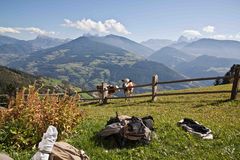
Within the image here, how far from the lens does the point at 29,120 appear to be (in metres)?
9.75

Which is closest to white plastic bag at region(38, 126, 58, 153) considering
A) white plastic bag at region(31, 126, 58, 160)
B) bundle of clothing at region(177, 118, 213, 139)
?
white plastic bag at region(31, 126, 58, 160)

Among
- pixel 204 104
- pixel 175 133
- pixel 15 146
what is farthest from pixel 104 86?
pixel 15 146

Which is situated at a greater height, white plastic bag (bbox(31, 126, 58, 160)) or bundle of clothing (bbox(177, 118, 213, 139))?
white plastic bag (bbox(31, 126, 58, 160))

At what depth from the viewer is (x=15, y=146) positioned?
9461 mm

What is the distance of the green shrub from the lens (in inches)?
375

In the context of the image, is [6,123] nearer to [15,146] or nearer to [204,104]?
[15,146]

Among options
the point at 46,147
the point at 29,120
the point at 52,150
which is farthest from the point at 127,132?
the point at 46,147

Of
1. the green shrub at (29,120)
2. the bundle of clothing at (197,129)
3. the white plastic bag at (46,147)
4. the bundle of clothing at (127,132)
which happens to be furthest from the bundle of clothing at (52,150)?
the bundle of clothing at (197,129)

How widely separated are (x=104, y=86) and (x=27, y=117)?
20.3m

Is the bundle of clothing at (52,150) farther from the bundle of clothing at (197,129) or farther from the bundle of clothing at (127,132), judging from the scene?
the bundle of clothing at (197,129)

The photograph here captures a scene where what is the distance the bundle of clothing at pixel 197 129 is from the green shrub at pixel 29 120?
4445mm

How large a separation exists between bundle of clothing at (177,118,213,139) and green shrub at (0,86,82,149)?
445 cm

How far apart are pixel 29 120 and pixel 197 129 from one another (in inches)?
242

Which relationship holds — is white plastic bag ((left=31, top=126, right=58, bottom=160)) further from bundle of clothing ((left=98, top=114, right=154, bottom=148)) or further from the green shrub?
bundle of clothing ((left=98, top=114, right=154, bottom=148))
